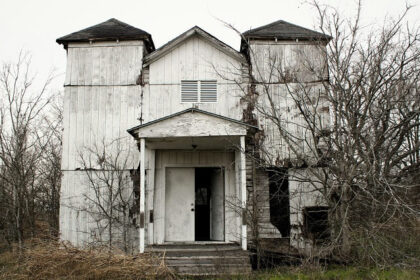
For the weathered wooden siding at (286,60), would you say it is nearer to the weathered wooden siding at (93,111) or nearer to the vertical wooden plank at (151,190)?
the weathered wooden siding at (93,111)

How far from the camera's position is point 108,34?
11961mm

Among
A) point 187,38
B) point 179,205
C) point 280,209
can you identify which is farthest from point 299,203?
point 187,38

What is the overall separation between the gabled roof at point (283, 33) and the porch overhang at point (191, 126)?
3.73m

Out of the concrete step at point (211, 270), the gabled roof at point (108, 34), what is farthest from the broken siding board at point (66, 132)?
the concrete step at point (211, 270)

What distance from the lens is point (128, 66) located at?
11789 mm

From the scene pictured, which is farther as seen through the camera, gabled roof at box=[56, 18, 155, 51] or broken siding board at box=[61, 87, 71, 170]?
gabled roof at box=[56, 18, 155, 51]

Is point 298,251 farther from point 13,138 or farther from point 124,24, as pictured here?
point 13,138

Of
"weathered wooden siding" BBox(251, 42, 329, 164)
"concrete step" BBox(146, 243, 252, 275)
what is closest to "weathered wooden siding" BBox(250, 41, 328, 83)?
"weathered wooden siding" BBox(251, 42, 329, 164)

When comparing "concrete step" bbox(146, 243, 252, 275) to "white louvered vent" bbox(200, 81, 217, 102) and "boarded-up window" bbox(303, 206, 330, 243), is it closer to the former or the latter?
"boarded-up window" bbox(303, 206, 330, 243)

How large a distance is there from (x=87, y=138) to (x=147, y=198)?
8.13 ft

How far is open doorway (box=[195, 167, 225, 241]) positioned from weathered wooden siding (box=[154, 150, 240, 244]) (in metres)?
0.24

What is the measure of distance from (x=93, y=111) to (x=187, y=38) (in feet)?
11.6

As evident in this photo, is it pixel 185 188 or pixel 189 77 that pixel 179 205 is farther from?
pixel 189 77

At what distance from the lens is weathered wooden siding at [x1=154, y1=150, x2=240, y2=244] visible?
425 inches
